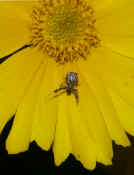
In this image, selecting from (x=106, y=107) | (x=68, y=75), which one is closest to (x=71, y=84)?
(x=68, y=75)

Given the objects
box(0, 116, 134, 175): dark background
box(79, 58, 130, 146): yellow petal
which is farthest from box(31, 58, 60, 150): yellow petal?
box(0, 116, 134, 175): dark background

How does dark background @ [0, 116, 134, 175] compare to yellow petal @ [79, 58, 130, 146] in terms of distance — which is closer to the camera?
yellow petal @ [79, 58, 130, 146]

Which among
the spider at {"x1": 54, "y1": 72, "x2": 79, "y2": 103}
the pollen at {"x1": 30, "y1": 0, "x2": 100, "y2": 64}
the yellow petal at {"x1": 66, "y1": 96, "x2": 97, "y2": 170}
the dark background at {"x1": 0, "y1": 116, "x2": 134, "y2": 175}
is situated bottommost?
the dark background at {"x1": 0, "y1": 116, "x2": 134, "y2": 175}

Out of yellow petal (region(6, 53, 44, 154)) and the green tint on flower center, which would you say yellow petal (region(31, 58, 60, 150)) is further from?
the green tint on flower center

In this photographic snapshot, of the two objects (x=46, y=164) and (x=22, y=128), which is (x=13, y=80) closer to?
(x=22, y=128)

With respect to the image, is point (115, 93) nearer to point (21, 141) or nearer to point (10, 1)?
point (21, 141)

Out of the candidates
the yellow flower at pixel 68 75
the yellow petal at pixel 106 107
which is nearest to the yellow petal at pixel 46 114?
the yellow flower at pixel 68 75

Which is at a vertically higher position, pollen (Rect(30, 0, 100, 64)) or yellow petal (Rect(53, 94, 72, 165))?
pollen (Rect(30, 0, 100, 64))
